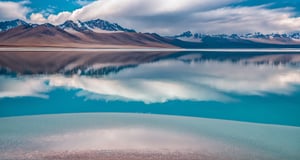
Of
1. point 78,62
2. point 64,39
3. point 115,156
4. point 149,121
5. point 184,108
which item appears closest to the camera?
point 115,156

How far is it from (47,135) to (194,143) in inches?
155

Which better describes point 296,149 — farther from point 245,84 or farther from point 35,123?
point 245,84

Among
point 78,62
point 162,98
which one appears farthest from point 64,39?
point 162,98

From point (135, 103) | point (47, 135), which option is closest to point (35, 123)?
point (47, 135)

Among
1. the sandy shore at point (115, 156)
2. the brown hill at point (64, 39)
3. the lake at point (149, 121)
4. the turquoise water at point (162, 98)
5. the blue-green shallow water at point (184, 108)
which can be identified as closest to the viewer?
the sandy shore at point (115, 156)

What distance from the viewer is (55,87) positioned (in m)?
17.6

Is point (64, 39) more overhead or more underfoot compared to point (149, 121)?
more overhead

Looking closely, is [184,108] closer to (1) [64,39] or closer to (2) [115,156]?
(2) [115,156]

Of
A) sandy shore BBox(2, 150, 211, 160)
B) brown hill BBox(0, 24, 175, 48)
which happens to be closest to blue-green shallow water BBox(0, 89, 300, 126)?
sandy shore BBox(2, 150, 211, 160)

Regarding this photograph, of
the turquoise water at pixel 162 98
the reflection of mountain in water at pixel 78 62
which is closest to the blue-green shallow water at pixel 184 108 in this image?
the turquoise water at pixel 162 98

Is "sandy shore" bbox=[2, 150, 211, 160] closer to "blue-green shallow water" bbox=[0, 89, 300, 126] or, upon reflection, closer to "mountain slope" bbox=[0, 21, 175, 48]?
"blue-green shallow water" bbox=[0, 89, 300, 126]

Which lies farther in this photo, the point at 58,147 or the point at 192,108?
the point at 192,108

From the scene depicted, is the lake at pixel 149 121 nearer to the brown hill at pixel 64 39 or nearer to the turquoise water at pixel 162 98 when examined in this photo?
the turquoise water at pixel 162 98

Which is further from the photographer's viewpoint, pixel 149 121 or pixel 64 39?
pixel 64 39
